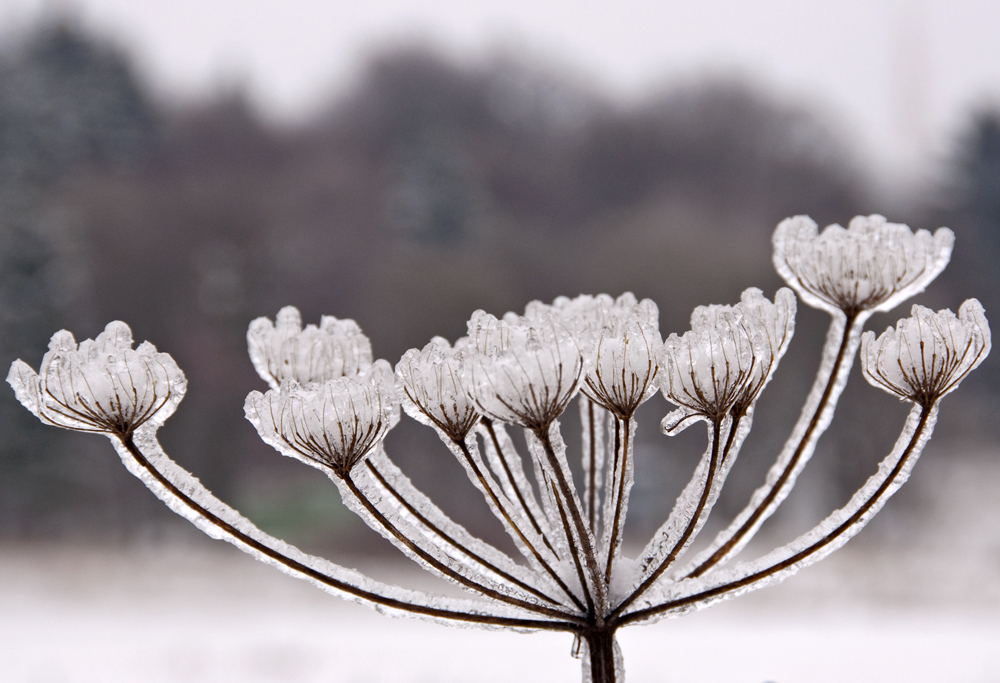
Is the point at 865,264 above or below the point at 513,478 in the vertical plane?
above

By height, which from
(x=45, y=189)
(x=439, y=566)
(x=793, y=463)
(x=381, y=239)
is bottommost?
(x=439, y=566)

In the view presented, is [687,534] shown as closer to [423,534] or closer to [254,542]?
[423,534]

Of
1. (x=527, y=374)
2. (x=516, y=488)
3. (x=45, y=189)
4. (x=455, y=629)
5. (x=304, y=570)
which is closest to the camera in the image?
(x=527, y=374)

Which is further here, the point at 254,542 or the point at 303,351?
the point at 303,351

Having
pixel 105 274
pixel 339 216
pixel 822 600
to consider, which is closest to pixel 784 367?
pixel 822 600

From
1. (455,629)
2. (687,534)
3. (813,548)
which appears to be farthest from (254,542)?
(455,629)

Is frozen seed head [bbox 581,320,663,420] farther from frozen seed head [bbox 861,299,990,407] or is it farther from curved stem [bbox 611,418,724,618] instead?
frozen seed head [bbox 861,299,990,407]

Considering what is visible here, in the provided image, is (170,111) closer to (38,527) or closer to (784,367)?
(38,527)

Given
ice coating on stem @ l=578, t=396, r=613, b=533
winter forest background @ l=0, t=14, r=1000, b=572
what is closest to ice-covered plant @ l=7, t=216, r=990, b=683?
ice coating on stem @ l=578, t=396, r=613, b=533
